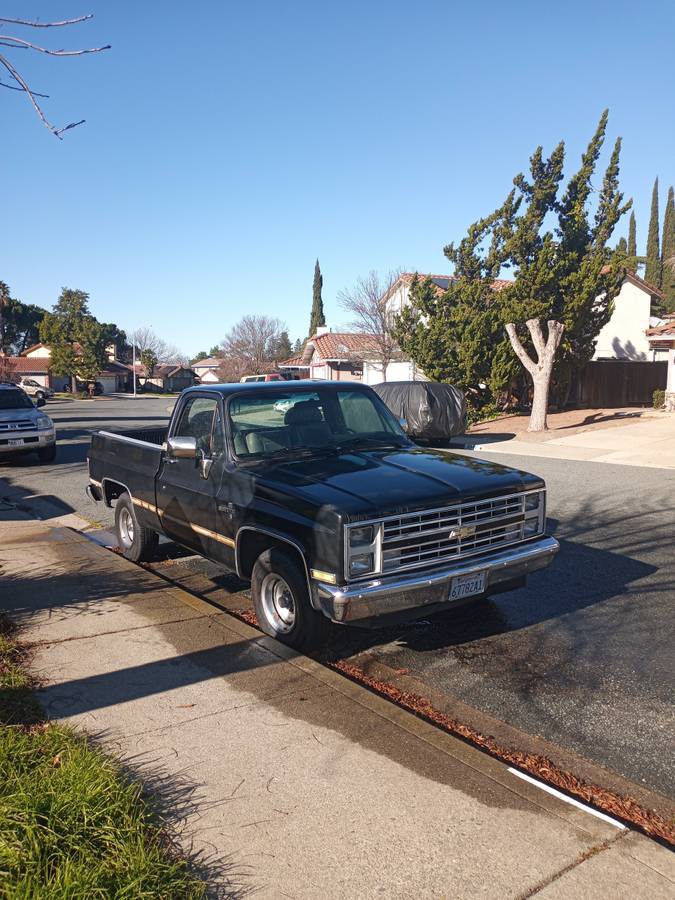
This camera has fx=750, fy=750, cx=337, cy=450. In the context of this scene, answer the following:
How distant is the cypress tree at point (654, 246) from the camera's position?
64812mm

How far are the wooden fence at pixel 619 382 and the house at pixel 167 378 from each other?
8728 centimetres

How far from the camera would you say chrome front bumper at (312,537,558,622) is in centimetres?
443

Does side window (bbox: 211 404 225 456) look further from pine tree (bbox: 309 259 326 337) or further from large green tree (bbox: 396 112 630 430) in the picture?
pine tree (bbox: 309 259 326 337)

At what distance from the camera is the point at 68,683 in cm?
446

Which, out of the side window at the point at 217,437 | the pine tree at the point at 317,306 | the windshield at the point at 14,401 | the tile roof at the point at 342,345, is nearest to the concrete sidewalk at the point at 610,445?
the windshield at the point at 14,401

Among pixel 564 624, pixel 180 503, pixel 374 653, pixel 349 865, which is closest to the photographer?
pixel 349 865

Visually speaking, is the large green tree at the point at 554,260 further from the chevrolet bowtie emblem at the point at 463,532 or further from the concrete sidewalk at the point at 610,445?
the chevrolet bowtie emblem at the point at 463,532

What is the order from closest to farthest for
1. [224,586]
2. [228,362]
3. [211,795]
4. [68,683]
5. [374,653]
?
[211,795], [68,683], [374,653], [224,586], [228,362]

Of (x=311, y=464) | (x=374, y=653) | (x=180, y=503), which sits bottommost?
(x=374, y=653)

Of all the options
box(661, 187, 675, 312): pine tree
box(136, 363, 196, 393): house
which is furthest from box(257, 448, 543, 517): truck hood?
box(136, 363, 196, 393): house

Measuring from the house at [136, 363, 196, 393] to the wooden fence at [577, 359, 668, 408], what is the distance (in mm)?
87280

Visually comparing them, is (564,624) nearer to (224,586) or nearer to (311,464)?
(311,464)

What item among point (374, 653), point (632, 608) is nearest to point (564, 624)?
point (632, 608)

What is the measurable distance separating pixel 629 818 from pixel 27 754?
2707 mm
